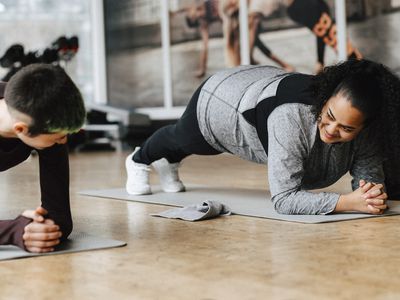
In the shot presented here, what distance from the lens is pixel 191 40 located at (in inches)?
233

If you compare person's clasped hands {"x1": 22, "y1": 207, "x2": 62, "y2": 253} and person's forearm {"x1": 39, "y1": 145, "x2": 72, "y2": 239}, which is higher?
person's forearm {"x1": 39, "y1": 145, "x2": 72, "y2": 239}

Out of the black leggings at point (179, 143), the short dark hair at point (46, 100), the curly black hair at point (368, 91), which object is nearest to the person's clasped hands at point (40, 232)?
the short dark hair at point (46, 100)

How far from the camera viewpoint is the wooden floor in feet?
3.91

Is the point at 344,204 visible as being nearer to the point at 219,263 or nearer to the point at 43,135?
the point at 219,263

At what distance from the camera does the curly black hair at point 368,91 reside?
6.03 ft

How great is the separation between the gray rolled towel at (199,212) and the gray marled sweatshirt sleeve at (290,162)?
0.19 metres

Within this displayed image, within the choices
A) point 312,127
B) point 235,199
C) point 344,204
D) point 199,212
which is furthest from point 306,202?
point 235,199

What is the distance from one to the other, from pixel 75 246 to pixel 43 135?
0.37 m

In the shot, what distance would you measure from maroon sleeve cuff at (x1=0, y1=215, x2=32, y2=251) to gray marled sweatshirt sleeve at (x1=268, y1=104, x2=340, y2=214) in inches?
29.1

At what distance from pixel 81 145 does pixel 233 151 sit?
4184 mm

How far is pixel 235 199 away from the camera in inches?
97.9

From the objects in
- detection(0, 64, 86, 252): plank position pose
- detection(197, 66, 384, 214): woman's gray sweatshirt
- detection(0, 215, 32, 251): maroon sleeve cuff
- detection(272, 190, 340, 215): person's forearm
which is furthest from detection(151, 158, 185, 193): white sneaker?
detection(0, 215, 32, 251): maroon sleeve cuff

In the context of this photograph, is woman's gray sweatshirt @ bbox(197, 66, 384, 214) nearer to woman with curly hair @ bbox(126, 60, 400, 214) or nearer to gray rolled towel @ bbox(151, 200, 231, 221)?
woman with curly hair @ bbox(126, 60, 400, 214)

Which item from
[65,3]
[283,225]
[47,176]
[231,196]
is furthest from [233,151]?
[65,3]
